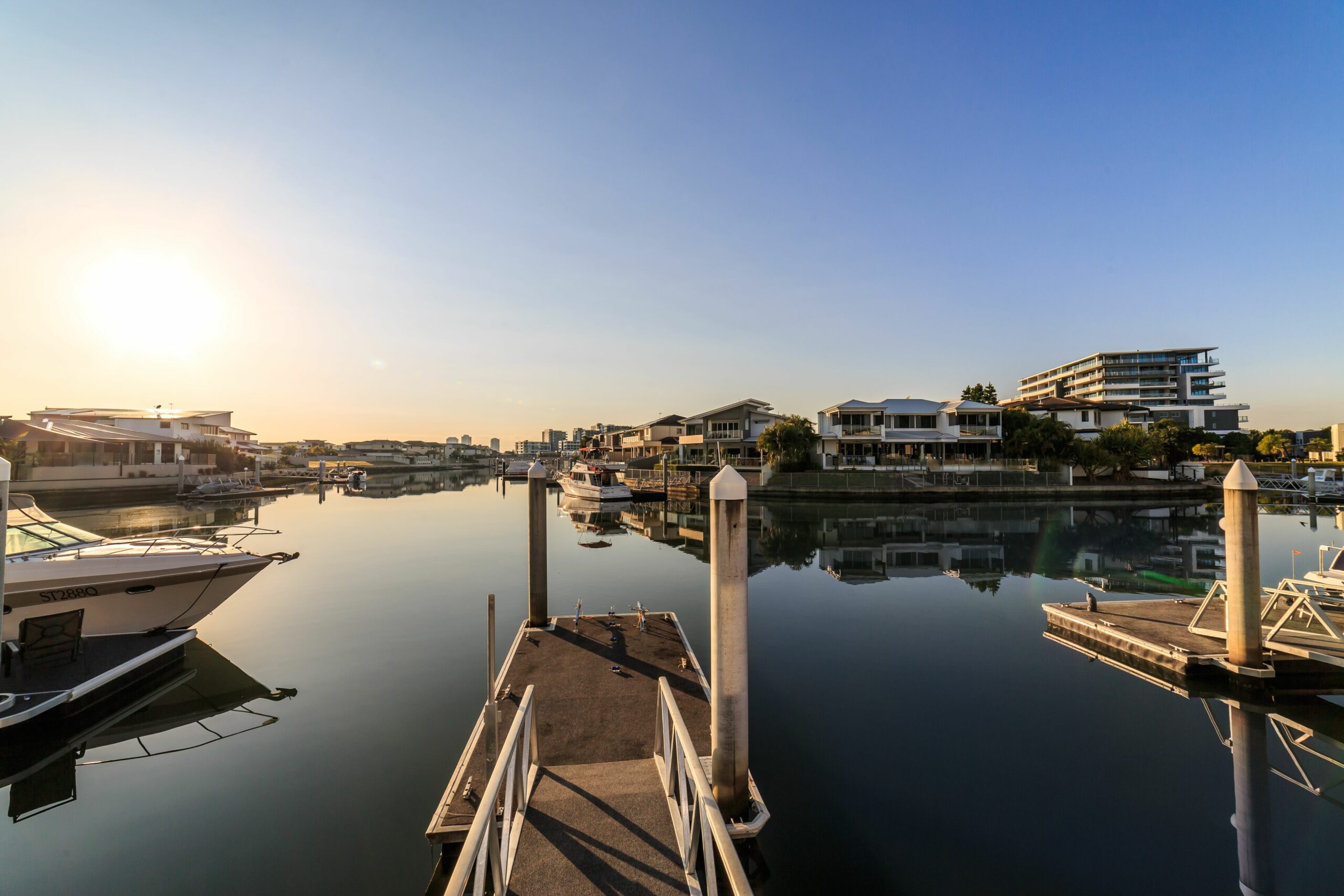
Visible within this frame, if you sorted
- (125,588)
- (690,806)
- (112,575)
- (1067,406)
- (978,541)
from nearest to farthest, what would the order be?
(690,806) < (112,575) < (125,588) < (978,541) < (1067,406)

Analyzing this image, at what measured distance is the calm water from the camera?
620cm

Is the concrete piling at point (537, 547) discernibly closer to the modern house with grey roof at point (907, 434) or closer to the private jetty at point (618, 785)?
the private jetty at point (618, 785)

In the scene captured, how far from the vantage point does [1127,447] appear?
5050 cm

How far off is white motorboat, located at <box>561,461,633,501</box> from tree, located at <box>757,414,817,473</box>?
46.7 ft

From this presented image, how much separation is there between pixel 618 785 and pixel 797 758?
3662 mm

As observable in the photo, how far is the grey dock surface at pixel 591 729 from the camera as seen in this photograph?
514cm

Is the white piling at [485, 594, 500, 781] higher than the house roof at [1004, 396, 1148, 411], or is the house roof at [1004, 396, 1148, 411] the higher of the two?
the house roof at [1004, 396, 1148, 411]

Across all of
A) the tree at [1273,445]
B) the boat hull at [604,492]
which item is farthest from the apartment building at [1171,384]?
the boat hull at [604,492]

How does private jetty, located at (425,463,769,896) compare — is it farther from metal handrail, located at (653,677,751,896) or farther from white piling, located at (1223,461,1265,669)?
white piling, located at (1223,461,1265,669)

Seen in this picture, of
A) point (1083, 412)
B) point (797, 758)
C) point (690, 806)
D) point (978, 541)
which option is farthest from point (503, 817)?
point (1083, 412)

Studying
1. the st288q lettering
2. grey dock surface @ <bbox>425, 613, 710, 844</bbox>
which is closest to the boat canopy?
the st288q lettering

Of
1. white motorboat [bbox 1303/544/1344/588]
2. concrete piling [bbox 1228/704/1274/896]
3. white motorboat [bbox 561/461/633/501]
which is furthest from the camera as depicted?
white motorboat [bbox 561/461/633/501]

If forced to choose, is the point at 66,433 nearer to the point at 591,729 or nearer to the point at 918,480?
the point at 591,729

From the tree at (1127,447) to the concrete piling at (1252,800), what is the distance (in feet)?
170
